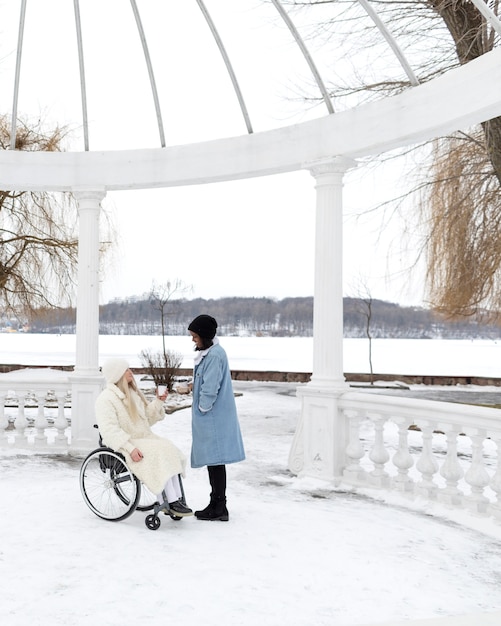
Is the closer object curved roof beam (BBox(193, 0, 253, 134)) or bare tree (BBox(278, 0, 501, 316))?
curved roof beam (BBox(193, 0, 253, 134))

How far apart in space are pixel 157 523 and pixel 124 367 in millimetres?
1248

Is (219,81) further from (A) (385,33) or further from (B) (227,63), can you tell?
(A) (385,33)

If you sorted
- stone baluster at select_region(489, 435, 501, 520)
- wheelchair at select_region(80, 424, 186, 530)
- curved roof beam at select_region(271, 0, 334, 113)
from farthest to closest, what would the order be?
curved roof beam at select_region(271, 0, 334, 113), stone baluster at select_region(489, 435, 501, 520), wheelchair at select_region(80, 424, 186, 530)

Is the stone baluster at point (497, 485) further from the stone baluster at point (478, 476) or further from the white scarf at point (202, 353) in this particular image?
the white scarf at point (202, 353)

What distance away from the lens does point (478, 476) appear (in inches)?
219

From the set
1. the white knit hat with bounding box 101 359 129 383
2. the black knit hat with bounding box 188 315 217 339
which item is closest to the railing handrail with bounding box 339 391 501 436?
the black knit hat with bounding box 188 315 217 339

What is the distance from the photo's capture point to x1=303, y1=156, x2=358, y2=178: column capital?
6996 millimetres

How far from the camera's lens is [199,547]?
4641 mm

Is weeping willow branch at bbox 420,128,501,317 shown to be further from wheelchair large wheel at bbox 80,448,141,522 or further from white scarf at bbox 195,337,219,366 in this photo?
wheelchair large wheel at bbox 80,448,141,522

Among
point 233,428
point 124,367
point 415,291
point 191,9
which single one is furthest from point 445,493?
point 415,291

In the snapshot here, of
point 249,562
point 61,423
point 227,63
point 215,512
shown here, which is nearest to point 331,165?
point 227,63

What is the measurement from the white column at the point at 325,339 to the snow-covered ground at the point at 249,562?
0.58m

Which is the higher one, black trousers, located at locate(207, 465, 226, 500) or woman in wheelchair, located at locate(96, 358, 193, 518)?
woman in wheelchair, located at locate(96, 358, 193, 518)

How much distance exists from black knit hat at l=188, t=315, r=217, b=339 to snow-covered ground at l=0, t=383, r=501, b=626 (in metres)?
1.54
